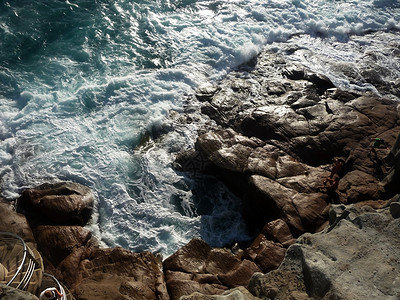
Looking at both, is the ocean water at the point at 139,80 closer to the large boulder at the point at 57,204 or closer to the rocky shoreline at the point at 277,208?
the large boulder at the point at 57,204

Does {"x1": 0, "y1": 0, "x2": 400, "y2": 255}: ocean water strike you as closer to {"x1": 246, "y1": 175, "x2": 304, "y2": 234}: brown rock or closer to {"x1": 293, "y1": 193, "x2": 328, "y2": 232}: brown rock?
{"x1": 246, "y1": 175, "x2": 304, "y2": 234}: brown rock

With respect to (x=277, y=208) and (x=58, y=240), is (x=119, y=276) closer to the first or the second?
(x=58, y=240)

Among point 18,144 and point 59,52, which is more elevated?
point 59,52

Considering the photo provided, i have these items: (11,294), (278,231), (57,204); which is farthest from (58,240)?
(278,231)

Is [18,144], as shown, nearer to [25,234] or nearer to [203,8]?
[25,234]

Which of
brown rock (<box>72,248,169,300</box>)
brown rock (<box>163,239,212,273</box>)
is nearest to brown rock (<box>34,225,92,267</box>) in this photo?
brown rock (<box>72,248,169,300</box>)

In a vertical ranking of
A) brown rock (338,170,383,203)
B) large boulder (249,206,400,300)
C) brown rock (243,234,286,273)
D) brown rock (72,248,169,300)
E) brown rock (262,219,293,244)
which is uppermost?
large boulder (249,206,400,300)

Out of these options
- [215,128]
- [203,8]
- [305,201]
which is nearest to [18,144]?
[215,128]
